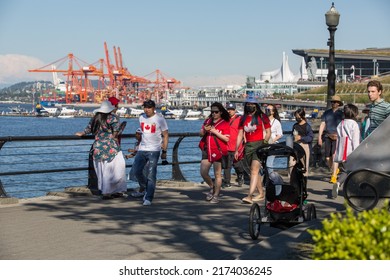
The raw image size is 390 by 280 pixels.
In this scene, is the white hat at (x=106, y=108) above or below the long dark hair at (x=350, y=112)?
above

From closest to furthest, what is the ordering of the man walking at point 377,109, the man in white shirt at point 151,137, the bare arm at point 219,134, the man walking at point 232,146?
the man walking at point 377,109, the man in white shirt at point 151,137, the bare arm at point 219,134, the man walking at point 232,146

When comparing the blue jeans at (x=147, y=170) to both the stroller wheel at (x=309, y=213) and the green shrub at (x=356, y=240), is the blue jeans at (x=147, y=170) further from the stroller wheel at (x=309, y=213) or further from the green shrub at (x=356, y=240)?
the green shrub at (x=356, y=240)

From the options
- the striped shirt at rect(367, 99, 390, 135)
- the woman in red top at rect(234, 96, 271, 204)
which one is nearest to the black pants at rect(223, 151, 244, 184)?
the woman in red top at rect(234, 96, 271, 204)

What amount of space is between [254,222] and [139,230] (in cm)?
141

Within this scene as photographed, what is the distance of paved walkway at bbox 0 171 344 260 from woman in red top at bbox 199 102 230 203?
40 cm

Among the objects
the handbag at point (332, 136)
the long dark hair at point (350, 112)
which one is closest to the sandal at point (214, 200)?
the long dark hair at point (350, 112)

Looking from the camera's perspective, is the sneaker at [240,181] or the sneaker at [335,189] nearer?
the sneaker at [335,189]

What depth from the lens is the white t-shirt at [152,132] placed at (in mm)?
12711

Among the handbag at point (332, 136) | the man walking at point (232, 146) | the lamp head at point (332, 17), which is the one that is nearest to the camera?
the man walking at point (232, 146)

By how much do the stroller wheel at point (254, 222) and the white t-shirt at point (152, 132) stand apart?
12.3 ft

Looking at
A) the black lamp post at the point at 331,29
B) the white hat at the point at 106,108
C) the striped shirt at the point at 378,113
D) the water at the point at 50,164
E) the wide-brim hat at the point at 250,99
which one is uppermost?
the black lamp post at the point at 331,29

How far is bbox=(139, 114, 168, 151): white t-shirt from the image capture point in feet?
41.7

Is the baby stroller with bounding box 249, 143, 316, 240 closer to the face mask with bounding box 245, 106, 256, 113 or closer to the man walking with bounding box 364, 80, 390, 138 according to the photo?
the man walking with bounding box 364, 80, 390, 138

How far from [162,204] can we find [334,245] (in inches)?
328
